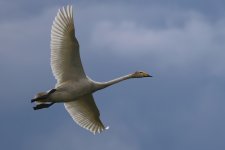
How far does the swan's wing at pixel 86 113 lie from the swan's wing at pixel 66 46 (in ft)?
7.48

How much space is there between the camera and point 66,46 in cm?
3553

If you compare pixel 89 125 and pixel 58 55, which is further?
pixel 89 125

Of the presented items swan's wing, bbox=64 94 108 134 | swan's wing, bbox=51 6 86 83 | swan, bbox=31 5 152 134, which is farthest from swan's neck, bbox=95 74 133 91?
swan's wing, bbox=64 94 108 134

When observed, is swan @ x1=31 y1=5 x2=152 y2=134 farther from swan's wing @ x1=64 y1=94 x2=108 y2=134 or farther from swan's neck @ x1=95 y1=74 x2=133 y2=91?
swan's wing @ x1=64 y1=94 x2=108 y2=134

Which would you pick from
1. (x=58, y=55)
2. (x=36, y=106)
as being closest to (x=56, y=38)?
(x=58, y=55)

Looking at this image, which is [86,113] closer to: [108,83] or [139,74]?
[108,83]

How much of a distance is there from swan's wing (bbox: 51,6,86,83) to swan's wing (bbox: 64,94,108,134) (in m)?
2.28

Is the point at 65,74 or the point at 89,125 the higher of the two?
the point at 65,74

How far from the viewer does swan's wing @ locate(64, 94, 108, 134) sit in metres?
38.1

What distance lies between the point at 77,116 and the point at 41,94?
3.56 m

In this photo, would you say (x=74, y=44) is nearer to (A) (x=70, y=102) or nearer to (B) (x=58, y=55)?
(B) (x=58, y=55)

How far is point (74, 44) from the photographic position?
3538 cm

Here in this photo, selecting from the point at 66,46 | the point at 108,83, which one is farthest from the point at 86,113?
the point at 66,46

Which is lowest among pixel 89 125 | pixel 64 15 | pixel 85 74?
pixel 89 125
